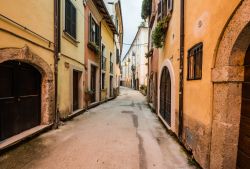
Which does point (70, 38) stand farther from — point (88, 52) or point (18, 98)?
point (18, 98)

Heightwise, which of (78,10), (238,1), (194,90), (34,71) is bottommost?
(194,90)

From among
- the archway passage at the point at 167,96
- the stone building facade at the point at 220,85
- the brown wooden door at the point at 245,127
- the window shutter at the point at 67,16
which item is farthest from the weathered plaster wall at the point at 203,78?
the window shutter at the point at 67,16

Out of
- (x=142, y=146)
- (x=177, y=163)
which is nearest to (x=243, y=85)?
(x=177, y=163)

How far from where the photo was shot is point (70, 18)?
26.4ft

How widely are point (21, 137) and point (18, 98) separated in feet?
3.51

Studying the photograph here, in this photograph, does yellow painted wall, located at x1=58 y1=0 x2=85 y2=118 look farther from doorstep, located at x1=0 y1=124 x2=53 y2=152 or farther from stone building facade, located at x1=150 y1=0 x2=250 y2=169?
stone building facade, located at x1=150 y1=0 x2=250 y2=169

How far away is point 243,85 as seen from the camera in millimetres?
2725

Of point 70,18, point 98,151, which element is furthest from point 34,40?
point 98,151

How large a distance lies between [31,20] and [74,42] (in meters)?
3.54

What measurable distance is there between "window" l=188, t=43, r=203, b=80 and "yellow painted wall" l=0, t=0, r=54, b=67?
4352mm

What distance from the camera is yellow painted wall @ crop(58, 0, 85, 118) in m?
7.18

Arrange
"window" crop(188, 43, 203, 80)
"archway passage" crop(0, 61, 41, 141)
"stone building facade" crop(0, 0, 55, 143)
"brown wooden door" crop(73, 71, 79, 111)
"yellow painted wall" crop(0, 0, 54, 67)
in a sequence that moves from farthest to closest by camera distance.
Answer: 1. "brown wooden door" crop(73, 71, 79, 111)
2. "archway passage" crop(0, 61, 41, 141)
3. "stone building facade" crop(0, 0, 55, 143)
4. "yellow painted wall" crop(0, 0, 54, 67)
5. "window" crop(188, 43, 203, 80)

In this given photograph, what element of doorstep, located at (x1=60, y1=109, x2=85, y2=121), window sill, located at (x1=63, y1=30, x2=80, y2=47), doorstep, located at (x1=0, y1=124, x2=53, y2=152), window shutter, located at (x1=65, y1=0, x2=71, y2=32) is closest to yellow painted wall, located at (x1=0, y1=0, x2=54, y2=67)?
window sill, located at (x1=63, y1=30, x2=80, y2=47)

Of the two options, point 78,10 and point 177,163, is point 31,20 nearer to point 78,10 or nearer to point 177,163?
point 78,10
